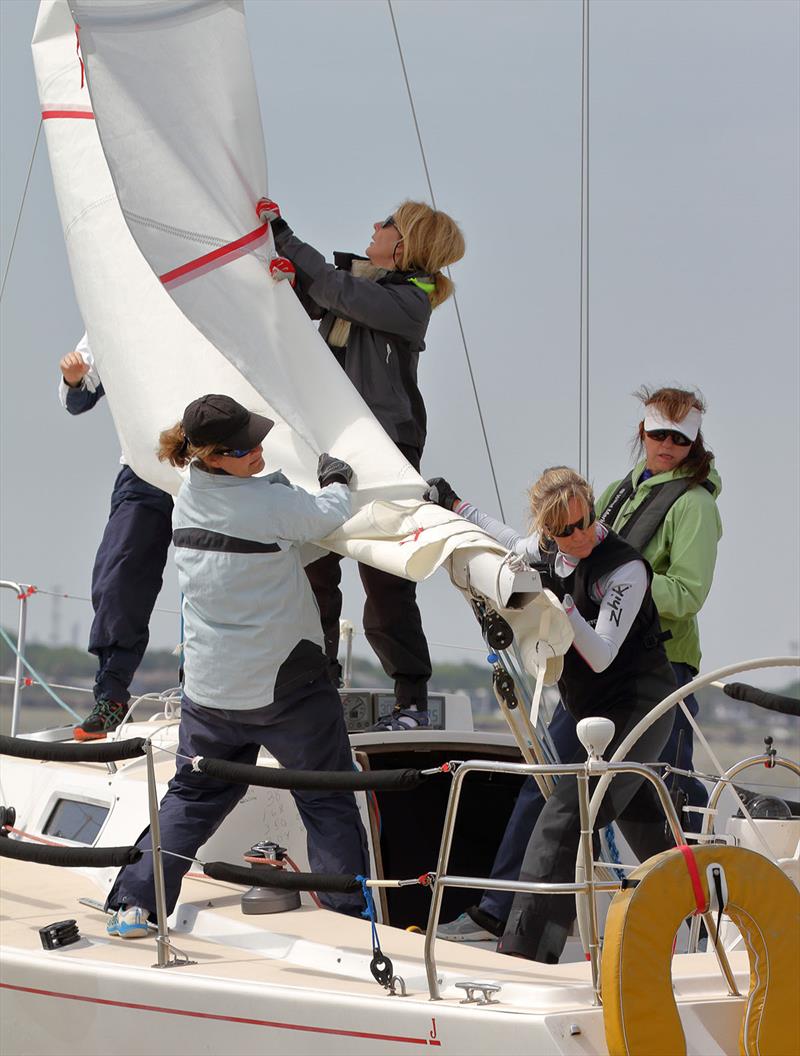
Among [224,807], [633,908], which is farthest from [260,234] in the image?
[633,908]

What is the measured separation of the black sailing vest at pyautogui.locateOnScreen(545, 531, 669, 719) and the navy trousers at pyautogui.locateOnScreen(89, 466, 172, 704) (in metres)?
1.97

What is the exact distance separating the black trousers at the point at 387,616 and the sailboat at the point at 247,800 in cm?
29

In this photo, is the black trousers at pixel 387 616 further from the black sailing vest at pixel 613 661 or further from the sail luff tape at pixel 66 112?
the sail luff tape at pixel 66 112

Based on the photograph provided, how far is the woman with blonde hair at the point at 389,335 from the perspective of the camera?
445 cm

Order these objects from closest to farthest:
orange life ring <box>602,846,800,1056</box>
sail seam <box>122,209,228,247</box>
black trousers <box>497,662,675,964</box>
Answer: orange life ring <box>602,846,800,1056</box>
black trousers <box>497,662,675,964</box>
sail seam <box>122,209,228,247</box>

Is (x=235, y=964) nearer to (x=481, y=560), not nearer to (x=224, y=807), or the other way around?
(x=224, y=807)

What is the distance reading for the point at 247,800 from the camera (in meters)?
4.06

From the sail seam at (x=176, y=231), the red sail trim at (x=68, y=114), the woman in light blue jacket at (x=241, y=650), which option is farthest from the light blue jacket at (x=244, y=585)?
the red sail trim at (x=68, y=114)

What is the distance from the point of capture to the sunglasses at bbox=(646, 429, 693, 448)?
14.4ft

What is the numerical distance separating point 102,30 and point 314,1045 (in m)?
2.99

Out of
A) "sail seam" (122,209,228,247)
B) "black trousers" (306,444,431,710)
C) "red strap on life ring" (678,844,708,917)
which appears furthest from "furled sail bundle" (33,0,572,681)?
"red strap on life ring" (678,844,708,917)

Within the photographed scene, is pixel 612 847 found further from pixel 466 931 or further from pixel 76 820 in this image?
pixel 76 820

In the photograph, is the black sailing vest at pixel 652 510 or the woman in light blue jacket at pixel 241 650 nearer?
the woman in light blue jacket at pixel 241 650

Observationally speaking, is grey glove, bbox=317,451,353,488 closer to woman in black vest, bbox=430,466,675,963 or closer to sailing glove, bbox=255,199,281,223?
woman in black vest, bbox=430,466,675,963
